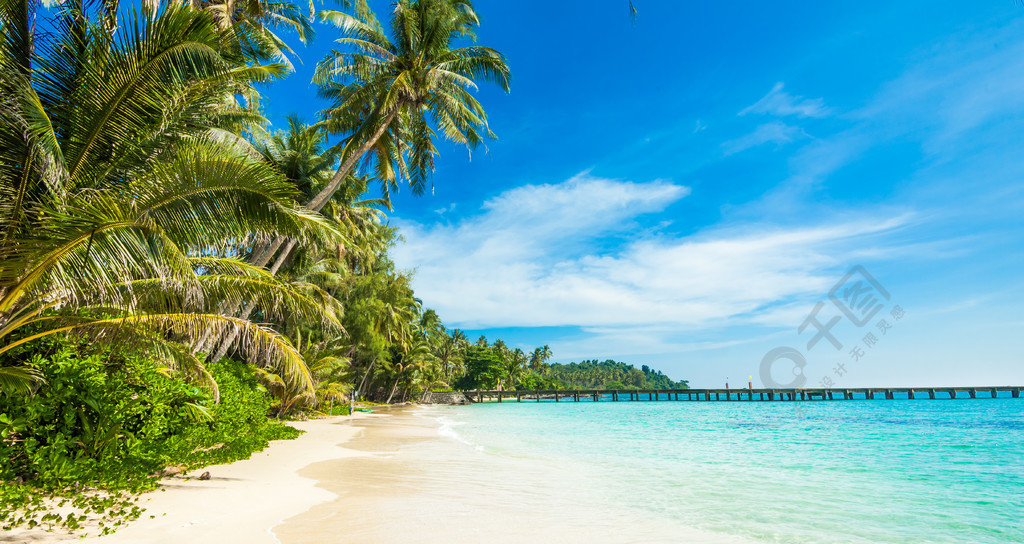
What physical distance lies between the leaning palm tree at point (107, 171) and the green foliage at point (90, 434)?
63 cm

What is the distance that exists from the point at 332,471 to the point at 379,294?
22450 mm

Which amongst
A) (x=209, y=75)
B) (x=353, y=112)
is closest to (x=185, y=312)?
(x=209, y=75)

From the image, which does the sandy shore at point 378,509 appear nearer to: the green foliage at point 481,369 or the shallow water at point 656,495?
the shallow water at point 656,495

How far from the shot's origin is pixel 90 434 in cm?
544

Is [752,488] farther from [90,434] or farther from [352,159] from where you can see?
[352,159]

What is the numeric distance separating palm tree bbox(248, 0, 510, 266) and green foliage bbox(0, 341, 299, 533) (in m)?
7.69

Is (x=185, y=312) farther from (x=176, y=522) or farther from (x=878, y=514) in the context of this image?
(x=878, y=514)

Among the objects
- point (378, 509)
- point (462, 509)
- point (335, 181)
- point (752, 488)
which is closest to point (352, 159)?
point (335, 181)

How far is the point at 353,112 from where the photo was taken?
13.9 meters

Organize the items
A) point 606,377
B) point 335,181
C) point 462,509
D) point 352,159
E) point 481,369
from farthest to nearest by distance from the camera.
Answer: point 606,377 < point 481,369 < point 352,159 < point 335,181 < point 462,509

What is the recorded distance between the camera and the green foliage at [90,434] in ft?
14.9

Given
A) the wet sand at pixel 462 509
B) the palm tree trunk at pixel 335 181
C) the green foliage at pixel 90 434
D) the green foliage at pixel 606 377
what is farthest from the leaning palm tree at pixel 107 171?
the green foliage at pixel 606 377

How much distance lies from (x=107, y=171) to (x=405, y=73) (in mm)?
9679

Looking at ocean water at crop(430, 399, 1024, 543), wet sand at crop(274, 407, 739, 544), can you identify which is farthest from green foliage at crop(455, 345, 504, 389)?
wet sand at crop(274, 407, 739, 544)
